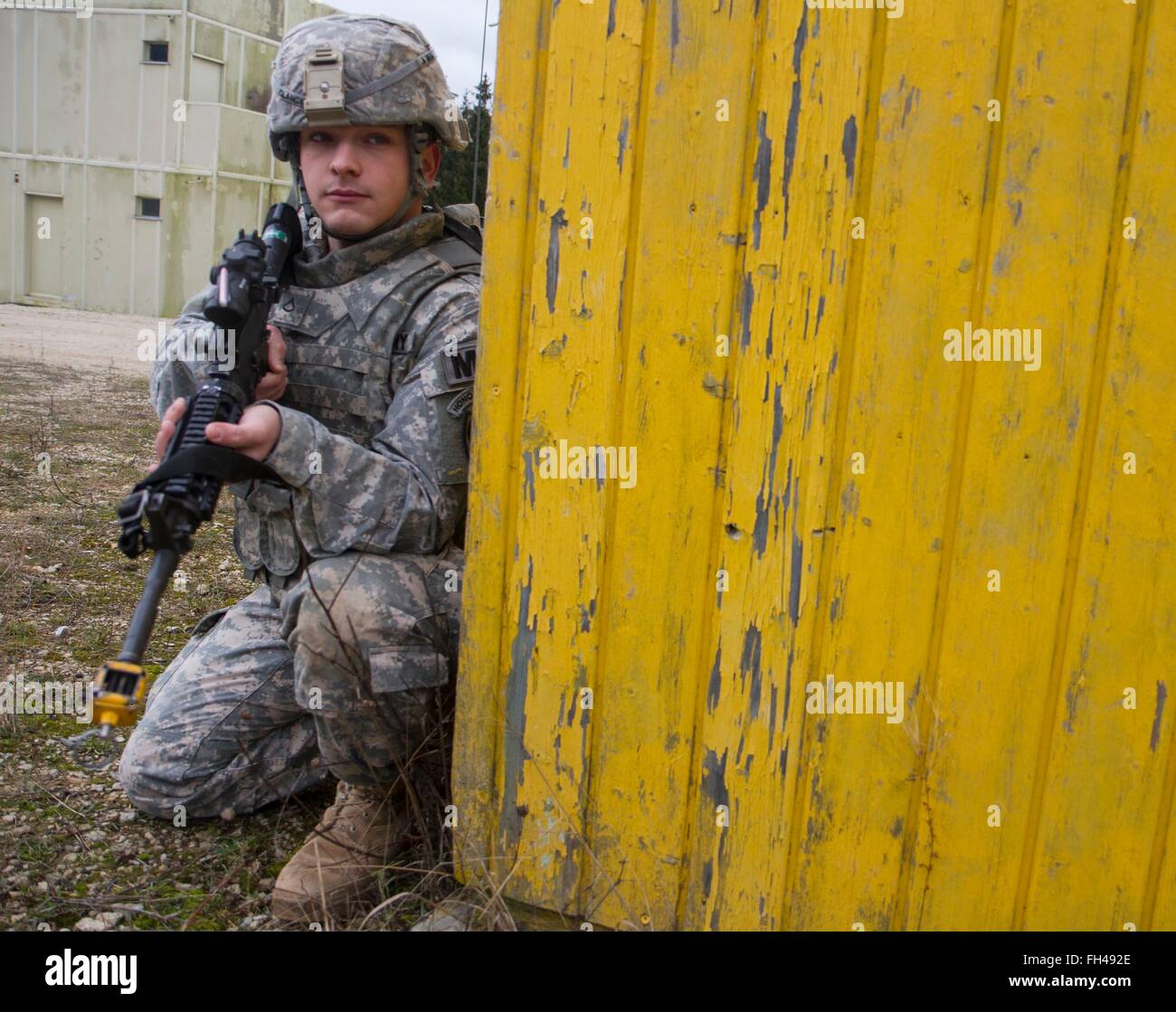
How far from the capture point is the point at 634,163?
81.1 inches

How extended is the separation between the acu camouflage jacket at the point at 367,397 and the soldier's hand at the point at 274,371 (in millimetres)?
75

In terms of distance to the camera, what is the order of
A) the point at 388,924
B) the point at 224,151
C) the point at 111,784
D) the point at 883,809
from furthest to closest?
the point at 224,151, the point at 111,784, the point at 388,924, the point at 883,809

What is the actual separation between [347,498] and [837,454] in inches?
43.5

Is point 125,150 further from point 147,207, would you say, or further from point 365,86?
point 365,86

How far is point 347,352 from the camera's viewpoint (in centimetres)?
274

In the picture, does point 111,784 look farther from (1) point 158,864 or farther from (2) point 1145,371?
(2) point 1145,371

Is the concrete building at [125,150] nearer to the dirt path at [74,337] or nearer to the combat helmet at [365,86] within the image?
the dirt path at [74,337]

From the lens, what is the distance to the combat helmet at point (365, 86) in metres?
2.64

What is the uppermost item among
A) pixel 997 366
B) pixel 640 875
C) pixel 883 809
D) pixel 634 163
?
pixel 634 163

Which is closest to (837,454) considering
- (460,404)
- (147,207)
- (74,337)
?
(460,404)

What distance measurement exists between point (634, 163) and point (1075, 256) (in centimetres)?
79

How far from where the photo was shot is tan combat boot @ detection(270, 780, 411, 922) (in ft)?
7.95

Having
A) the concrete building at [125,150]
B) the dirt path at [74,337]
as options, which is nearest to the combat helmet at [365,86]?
the dirt path at [74,337]

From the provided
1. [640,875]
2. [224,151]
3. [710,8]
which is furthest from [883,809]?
[224,151]
